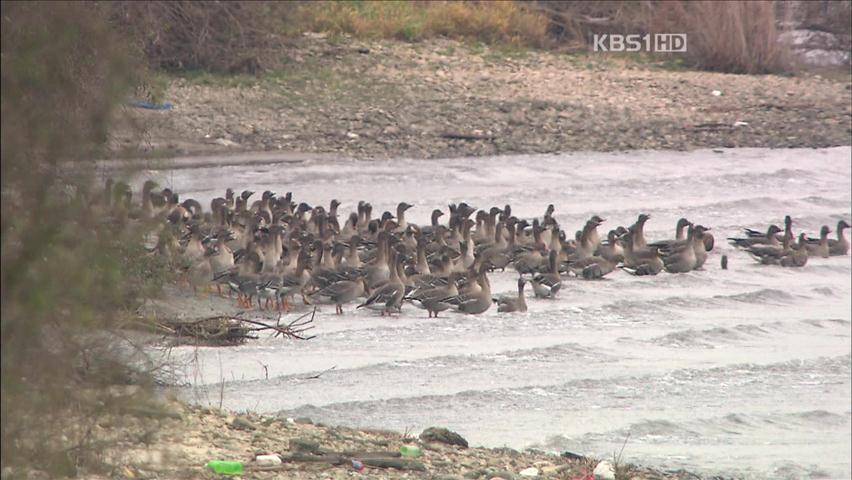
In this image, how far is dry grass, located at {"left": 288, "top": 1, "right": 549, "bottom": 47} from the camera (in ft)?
84.5

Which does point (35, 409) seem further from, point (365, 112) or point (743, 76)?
point (743, 76)

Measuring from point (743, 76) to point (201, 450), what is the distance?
68.4 ft

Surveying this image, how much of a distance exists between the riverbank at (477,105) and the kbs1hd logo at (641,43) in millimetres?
1479

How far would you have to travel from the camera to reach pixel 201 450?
7.07m

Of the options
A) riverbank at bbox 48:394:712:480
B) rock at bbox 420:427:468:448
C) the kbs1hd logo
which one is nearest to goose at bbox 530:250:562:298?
riverbank at bbox 48:394:712:480

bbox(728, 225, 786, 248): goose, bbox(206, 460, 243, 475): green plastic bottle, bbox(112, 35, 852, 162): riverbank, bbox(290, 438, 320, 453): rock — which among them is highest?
bbox(112, 35, 852, 162): riverbank

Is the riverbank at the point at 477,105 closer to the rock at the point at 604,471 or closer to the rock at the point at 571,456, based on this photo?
the rock at the point at 571,456

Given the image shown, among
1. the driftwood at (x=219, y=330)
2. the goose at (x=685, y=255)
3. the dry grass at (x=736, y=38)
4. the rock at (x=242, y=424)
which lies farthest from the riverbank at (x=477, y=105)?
the rock at (x=242, y=424)

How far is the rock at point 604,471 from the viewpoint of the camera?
764cm

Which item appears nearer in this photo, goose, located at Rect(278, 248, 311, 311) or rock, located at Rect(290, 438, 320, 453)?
rock, located at Rect(290, 438, 320, 453)

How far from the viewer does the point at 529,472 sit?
7625mm

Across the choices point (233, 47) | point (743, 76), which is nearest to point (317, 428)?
point (233, 47)

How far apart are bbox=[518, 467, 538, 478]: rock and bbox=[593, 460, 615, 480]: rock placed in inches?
12.2

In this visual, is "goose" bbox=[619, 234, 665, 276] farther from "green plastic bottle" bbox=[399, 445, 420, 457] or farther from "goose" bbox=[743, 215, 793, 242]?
"green plastic bottle" bbox=[399, 445, 420, 457]
